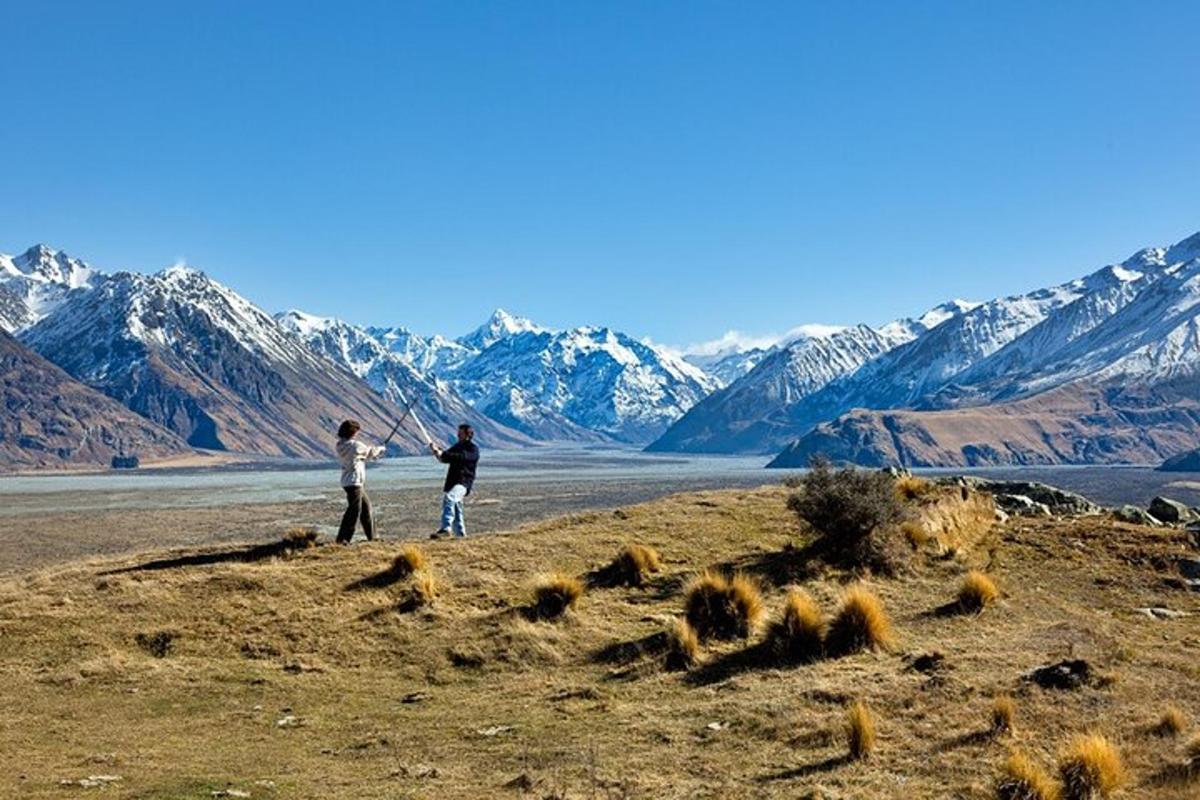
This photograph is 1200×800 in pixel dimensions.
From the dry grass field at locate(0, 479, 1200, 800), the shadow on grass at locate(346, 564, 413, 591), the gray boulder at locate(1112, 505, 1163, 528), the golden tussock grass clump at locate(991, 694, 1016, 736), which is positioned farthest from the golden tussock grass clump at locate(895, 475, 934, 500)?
the golden tussock grass clump at locate(991, 694, 1016, 736)

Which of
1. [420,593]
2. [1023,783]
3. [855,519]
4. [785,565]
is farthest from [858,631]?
[420,593]

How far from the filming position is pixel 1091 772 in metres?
8.82

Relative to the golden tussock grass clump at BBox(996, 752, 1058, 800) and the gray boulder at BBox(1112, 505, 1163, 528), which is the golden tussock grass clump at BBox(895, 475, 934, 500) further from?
the golden tussock grass clump at BBox(996, 752, 1058, 800)

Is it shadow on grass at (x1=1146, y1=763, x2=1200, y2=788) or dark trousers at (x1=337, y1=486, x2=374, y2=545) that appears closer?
shadow on grass at (x1=1146, y1=763, x2=1200, y2=788)

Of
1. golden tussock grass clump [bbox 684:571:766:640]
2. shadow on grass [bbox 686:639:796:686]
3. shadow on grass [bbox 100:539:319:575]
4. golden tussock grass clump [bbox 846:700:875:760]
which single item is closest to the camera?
golden tussock grass clump [bbox 846:700:875:760]

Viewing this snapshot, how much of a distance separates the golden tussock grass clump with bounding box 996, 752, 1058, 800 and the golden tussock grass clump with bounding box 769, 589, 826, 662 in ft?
16.6

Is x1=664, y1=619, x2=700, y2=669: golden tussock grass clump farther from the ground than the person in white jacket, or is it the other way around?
the person in white jacket

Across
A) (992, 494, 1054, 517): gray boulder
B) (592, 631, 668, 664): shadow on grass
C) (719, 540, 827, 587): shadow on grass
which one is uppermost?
(992, 494, 1054, 517): gray boulder

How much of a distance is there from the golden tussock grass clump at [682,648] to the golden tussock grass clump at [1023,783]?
5.78 m

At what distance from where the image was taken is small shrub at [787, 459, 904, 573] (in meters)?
19.4

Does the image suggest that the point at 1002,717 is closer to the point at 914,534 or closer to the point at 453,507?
the point at 914,534

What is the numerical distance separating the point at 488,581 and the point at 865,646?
7.20 m

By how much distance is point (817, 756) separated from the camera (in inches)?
401

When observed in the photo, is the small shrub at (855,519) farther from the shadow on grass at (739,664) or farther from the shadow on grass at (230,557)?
the shadow on grass at (230,557)
